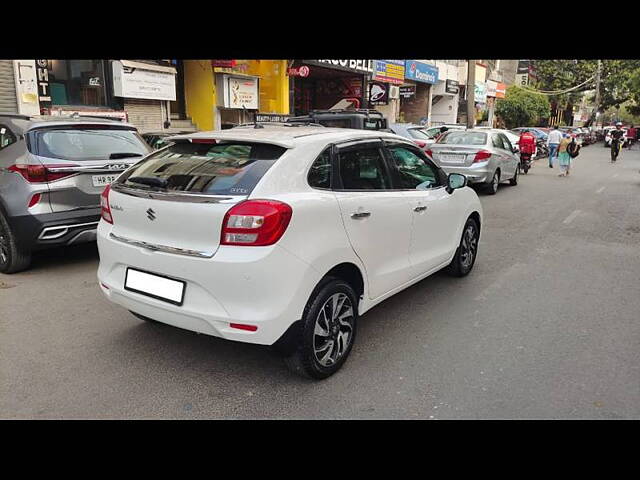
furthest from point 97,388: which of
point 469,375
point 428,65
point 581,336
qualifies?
point 428,65

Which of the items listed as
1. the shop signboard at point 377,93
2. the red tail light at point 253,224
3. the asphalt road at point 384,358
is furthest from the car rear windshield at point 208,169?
the shop signboard at point 377,93

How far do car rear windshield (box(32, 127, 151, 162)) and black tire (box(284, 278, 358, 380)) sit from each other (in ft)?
12.3

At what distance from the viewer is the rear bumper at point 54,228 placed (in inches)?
211

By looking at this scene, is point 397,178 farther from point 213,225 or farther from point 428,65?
point 428,65

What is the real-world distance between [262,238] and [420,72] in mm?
28713

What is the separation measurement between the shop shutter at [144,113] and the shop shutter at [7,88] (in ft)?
10.6

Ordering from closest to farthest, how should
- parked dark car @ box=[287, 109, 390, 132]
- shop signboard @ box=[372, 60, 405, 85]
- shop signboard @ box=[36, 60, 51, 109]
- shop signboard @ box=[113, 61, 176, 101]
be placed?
shop signboard @ box=[36, 60, 51, 109], parked dark car @ box=[287, 109, 390, 132], shop signboard @ box=[113, 61, 176, 101], shop signboard @ box=[372, 60, 405, 85]

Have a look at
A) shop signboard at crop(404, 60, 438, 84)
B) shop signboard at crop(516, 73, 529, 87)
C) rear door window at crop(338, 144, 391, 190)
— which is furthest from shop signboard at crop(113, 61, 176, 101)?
shop signboard at crop(516, 73, 529, 87)

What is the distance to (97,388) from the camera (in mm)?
3350

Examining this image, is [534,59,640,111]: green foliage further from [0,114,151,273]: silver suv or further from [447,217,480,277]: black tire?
[0,114,151,273]: silver suv

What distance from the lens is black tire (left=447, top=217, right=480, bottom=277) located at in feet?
18.4

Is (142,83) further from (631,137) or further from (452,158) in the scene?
(631,137)
